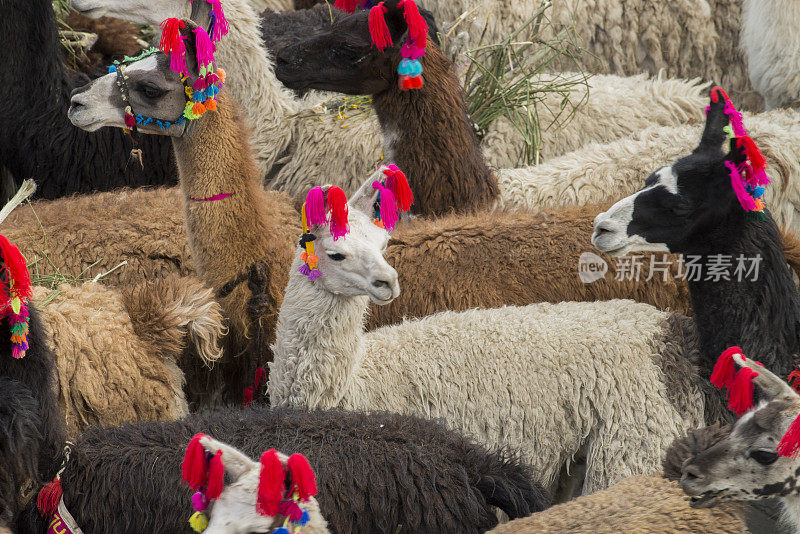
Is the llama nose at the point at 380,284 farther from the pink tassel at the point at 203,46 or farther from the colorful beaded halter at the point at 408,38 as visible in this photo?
the colorful beaded halter at the point at 408,38

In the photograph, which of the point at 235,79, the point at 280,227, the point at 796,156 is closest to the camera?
the point at 280,227

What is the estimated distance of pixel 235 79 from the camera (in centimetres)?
536

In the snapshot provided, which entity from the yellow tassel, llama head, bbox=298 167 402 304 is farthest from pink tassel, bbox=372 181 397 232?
the yellow tassel

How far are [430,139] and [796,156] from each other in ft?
6.06

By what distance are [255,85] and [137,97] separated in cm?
171

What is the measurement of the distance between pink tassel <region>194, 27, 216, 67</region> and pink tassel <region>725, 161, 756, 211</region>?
194 centimetres

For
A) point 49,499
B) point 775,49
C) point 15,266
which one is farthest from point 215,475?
point 775,49

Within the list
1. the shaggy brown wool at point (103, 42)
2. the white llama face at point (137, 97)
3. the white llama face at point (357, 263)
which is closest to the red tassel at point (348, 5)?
the white llama face at point (137, 97)

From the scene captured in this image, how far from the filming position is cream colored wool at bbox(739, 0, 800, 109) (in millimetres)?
5594

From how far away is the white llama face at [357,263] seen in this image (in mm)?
3082

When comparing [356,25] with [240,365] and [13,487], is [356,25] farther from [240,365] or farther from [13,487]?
[13,487]

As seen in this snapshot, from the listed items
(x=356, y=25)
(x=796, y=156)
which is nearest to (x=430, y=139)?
(x=356, y=25)

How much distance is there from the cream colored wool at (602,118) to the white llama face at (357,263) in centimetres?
238

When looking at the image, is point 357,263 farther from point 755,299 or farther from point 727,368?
point 755,299
